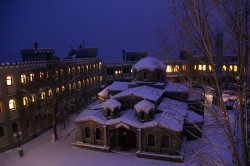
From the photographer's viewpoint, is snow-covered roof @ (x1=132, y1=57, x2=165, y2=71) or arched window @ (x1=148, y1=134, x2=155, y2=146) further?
snow-covered roof @ (x1=132, y1=57, x2=165, y2=71)

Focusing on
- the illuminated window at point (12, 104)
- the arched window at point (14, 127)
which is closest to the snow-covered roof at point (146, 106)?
the illuminated window at point (12, 104)

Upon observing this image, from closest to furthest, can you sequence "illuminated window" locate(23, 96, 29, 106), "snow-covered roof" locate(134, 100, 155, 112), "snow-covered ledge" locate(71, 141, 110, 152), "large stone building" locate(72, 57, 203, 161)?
1. "large stone building" locate(72, 57, 203, 161)
2. "snow-covered roof" locate(134, 100, 155, 112)
3. "snow-covered ledge" locate(71, 141, 110, 152)
4. "illuminated window" locate(23, 96, 29, 106)

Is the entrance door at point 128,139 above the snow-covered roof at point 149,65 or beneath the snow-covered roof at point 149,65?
beneath

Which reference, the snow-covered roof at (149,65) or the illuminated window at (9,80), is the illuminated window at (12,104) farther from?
the snow-covered roof at (149,65)

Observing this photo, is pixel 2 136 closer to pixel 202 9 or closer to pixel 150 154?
pixel 150 154

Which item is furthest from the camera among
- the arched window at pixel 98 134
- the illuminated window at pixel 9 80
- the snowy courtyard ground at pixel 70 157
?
the illuminated window at pixel 9 80

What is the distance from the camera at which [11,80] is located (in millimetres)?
23547

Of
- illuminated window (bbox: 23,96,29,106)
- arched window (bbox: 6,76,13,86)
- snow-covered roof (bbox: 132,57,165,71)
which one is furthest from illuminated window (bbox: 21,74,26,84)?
snow-covered roof (bbox: 132,57,165,71)

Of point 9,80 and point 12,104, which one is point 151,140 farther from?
point 9,80

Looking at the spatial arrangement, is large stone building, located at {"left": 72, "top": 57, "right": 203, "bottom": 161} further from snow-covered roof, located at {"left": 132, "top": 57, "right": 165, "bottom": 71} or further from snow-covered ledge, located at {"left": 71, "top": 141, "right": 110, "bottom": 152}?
snow-covered roof, located at {"left": 132, "top": 57, "right": 165, "bottom": 71}

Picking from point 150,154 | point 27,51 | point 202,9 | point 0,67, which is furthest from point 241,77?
point 27,51

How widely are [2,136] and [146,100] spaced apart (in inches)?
657

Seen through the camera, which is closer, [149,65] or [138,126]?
[138,126]

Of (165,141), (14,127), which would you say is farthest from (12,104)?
(165,141)
